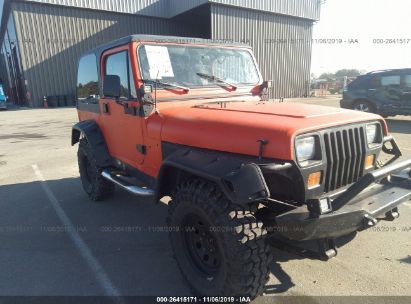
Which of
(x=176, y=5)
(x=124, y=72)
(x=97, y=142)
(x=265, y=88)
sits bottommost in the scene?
(x=97, y=142)

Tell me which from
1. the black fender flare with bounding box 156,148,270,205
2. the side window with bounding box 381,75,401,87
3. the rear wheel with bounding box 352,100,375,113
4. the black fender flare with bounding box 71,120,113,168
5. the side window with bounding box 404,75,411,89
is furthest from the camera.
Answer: the rear wheel with bounding box 352,100,375,113

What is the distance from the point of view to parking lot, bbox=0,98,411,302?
2928mm

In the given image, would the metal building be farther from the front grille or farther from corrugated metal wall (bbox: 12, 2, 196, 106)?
the front grille

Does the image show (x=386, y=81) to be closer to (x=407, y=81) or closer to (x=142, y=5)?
(x=407, y=81)

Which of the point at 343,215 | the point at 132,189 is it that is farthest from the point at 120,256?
the point at 343,215

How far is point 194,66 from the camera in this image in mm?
3748

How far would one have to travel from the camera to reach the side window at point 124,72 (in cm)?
355

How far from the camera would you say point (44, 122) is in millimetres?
15406

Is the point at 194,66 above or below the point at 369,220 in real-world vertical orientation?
above

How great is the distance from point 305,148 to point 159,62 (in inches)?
74.9

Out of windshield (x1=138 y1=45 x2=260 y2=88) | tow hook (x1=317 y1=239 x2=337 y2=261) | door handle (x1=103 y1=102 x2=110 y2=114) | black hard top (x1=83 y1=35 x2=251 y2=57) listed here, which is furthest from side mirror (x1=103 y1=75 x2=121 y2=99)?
tow hook (x1=317 y1=239 x2=337 y2=261)

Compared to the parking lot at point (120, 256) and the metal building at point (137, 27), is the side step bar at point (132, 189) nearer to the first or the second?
the parking lot at point (120, 256)

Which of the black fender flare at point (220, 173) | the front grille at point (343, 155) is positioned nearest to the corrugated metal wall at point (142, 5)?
the black fender flare at point (220, 173)

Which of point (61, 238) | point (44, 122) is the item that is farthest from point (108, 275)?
point (44, 122)
